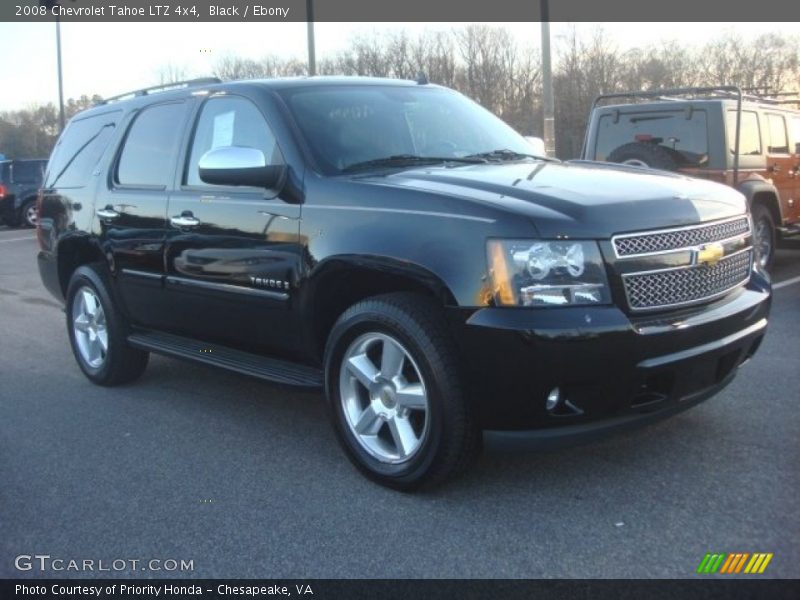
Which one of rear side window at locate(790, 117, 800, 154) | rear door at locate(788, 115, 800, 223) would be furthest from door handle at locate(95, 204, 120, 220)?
rear side window at locate(790, 117, 800, 154)

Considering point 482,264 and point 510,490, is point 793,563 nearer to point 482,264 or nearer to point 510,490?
point 510,490

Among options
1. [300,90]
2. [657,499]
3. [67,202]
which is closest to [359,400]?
[657,499]

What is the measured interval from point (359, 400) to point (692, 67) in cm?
3122

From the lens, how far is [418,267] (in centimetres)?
351

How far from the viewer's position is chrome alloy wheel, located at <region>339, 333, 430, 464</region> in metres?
3.68

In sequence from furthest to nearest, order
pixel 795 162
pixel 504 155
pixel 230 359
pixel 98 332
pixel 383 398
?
1. pixel 795 162
2. pixel 98 332
3. pixel 504 155
4. pixel 230 359
5. pixel 383 398

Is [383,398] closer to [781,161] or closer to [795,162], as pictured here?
[781,161]

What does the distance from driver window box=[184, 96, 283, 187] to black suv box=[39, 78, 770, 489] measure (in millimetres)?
13

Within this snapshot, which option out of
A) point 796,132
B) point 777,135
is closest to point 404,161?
point 777,135

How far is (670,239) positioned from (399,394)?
131 centimetres

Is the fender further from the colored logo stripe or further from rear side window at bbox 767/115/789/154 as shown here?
the colored logo stripe

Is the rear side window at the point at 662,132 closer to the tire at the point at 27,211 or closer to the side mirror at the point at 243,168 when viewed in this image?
the side mirror at the point at 243,168
